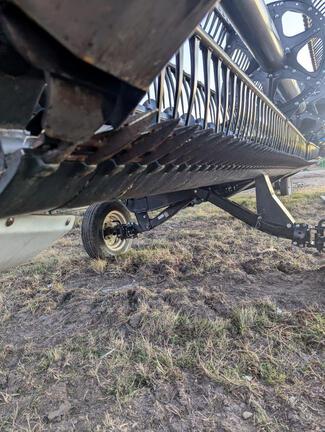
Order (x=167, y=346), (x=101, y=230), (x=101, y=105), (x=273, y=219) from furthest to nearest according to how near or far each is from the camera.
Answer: (x=101, y=230) → (x=273, y=219) → (x=167, y=346) → (x=101, y=105)

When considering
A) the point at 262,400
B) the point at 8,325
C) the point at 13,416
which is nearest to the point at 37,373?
A: the point at 13,416

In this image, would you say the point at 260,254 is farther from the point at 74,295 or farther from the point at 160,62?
the point at 160,62

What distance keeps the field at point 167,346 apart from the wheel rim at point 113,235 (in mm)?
Result: 418

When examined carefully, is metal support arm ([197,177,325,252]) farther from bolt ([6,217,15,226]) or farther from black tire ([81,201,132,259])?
bolt ([6,217,15,226])

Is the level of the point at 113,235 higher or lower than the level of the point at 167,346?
higher

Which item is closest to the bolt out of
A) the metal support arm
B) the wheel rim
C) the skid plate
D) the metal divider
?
the skid plate

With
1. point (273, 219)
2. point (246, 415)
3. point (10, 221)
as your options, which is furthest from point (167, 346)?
point (273, 219)

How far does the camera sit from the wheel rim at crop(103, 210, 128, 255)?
4277mm

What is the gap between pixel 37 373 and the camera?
197 cm

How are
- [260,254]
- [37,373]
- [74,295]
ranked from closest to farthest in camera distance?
[37,373] < [74,295] < [260,254]

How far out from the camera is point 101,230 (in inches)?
164

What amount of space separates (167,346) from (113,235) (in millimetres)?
2346

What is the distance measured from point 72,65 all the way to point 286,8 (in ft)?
14.5

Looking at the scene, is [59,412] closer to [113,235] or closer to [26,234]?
[26,234]
